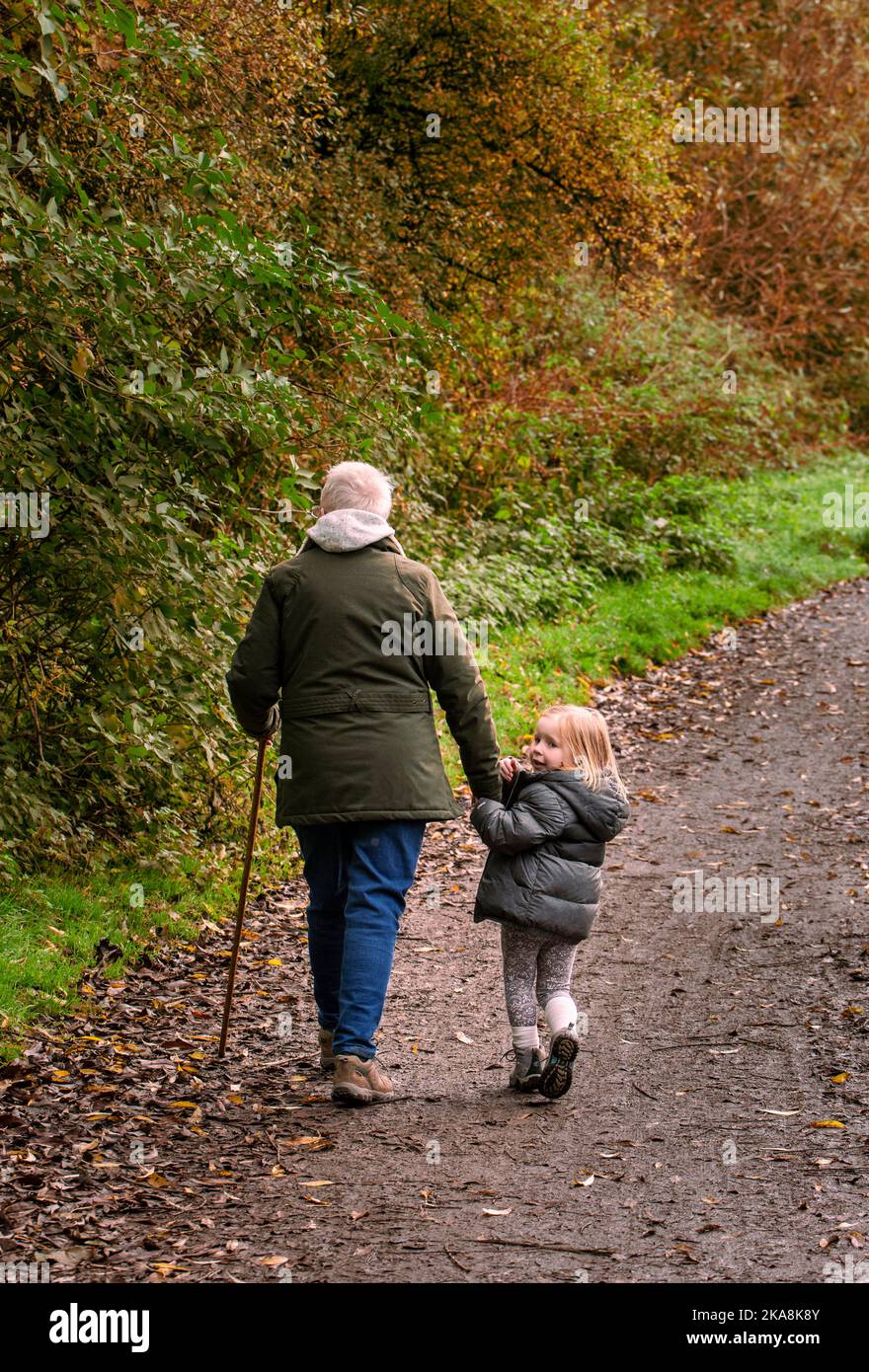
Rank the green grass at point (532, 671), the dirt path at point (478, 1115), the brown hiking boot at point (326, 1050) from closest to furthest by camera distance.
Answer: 1. the dirt path at point (478, 1115)
2. the brown hiking boot at point (326, 1050)
3. the green grass at point (532, 671)

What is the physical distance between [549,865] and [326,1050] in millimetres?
1108

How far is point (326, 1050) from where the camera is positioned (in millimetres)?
5035

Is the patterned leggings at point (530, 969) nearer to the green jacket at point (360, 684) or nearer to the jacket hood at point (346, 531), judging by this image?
the green jacket at point (360, 684)

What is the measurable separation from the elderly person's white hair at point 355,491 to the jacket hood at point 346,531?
0.05 metres

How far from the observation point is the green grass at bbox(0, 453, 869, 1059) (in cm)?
595

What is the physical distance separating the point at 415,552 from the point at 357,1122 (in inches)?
304

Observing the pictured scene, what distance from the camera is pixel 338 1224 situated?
3.82 meters

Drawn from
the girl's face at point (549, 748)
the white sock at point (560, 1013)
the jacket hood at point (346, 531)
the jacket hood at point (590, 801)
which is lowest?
the white sock at point (560, 1013)

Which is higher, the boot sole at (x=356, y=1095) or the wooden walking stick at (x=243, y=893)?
the wooden walking stick at (x=243, y=893)

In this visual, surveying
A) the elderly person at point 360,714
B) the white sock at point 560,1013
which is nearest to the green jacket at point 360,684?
the elderly person at point 360,714

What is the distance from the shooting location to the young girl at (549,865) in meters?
4.66

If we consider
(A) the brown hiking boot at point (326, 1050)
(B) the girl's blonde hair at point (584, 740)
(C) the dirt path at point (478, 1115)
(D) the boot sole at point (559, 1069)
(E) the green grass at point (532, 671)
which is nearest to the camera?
(C) the dirt path at point (478, 1115)

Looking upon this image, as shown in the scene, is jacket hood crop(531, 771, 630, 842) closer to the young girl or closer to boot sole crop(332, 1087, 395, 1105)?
the young girl

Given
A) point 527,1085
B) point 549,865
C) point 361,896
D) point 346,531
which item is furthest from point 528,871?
point 346,531
